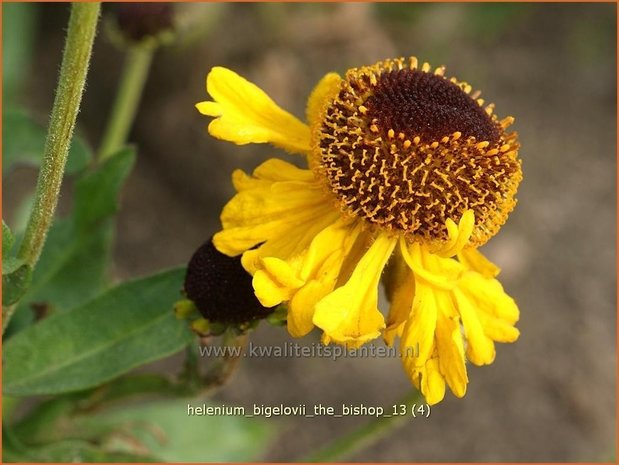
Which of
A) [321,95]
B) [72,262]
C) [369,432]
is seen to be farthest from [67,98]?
[369,432]

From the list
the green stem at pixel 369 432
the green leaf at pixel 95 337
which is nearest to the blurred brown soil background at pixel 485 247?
the green stem at pixel 369 432

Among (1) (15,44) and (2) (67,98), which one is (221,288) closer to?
(2) (67,98)

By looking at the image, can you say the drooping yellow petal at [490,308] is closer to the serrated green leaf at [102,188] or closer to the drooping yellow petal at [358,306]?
the drooping yellow petal at [358,306]

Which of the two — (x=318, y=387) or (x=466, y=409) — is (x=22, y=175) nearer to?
(x=318, y=387)

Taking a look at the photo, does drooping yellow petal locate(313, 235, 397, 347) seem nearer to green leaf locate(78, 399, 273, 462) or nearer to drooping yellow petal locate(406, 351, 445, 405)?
drooping yellow petal locate(406, 351, 445, 405)

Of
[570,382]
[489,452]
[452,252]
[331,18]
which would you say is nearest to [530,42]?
[331,18]

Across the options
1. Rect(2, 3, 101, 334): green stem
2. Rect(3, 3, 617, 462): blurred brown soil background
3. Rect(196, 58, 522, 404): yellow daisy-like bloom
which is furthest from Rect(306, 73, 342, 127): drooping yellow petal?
Rect(3, 3, 617, 462): blurred brown soil background
